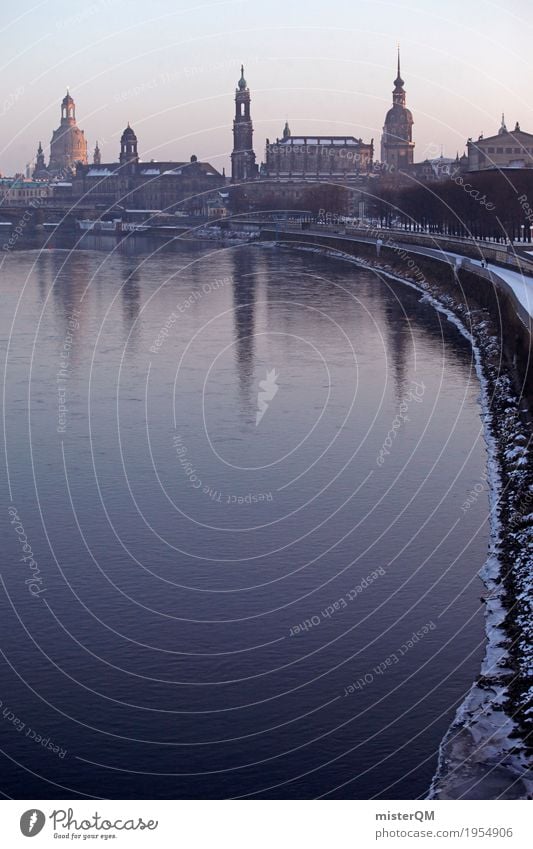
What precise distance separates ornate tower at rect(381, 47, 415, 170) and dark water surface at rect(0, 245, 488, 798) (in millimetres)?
152477

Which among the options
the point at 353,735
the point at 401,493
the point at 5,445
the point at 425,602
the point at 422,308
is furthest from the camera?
the point at 422,308

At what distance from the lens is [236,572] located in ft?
68.5

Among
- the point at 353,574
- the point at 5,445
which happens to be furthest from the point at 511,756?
the point at 5,445

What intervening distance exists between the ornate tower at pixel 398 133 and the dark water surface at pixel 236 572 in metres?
152

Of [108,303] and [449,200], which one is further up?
[449,200]

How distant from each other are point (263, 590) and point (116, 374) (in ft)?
63.4

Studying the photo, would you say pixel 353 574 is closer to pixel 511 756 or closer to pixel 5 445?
pixel 511 756

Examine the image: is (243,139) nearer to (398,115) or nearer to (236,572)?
(398,115)

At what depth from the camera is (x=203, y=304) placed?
60.5m

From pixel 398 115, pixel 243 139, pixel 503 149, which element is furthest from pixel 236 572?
pixel 398 115

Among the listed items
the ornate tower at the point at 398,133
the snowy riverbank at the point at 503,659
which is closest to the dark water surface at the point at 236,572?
the snowy riverbank at the point at 503,659

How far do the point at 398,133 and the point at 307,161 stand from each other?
564 inches

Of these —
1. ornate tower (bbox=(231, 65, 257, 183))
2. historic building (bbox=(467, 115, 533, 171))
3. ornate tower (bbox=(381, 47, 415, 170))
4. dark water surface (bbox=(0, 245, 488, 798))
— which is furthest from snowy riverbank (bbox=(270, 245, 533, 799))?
ornate tower (bbox=(381, 47, 415, 170))

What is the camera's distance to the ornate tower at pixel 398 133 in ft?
619
